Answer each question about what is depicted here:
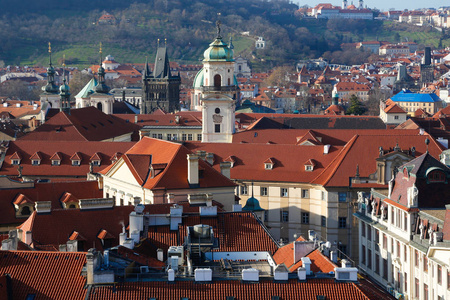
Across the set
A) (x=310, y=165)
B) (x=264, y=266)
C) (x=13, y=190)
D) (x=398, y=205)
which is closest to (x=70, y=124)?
(x=310, y=165)

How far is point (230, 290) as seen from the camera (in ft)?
104

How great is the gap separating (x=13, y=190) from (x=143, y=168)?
8.66 m

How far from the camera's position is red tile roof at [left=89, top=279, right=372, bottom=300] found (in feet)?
103

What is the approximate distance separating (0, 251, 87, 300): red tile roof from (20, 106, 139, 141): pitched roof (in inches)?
2267

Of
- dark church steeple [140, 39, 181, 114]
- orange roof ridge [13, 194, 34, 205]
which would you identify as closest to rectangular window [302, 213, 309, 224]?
orange roof ridge [13, 194, 34, 205]

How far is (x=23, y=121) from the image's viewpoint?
144500 mm

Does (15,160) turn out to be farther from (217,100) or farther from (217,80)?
(217,80)

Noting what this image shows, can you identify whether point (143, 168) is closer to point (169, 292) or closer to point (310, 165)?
point (310, 165)

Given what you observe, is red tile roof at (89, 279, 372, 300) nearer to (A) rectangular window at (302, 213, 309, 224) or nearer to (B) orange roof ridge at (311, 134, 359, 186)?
(B) orange roof ridge at (311, 134, 359, 186)

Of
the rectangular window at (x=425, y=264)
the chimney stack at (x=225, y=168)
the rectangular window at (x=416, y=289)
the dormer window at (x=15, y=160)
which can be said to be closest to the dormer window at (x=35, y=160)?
the dormer window at (x=15, y=160)

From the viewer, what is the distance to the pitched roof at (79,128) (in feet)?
303

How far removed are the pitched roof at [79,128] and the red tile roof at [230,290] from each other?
200ft

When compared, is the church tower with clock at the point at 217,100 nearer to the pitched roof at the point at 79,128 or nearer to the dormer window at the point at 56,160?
the pitched roof at the point at 79,128

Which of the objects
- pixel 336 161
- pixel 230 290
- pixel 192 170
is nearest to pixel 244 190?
pixel 336 161
